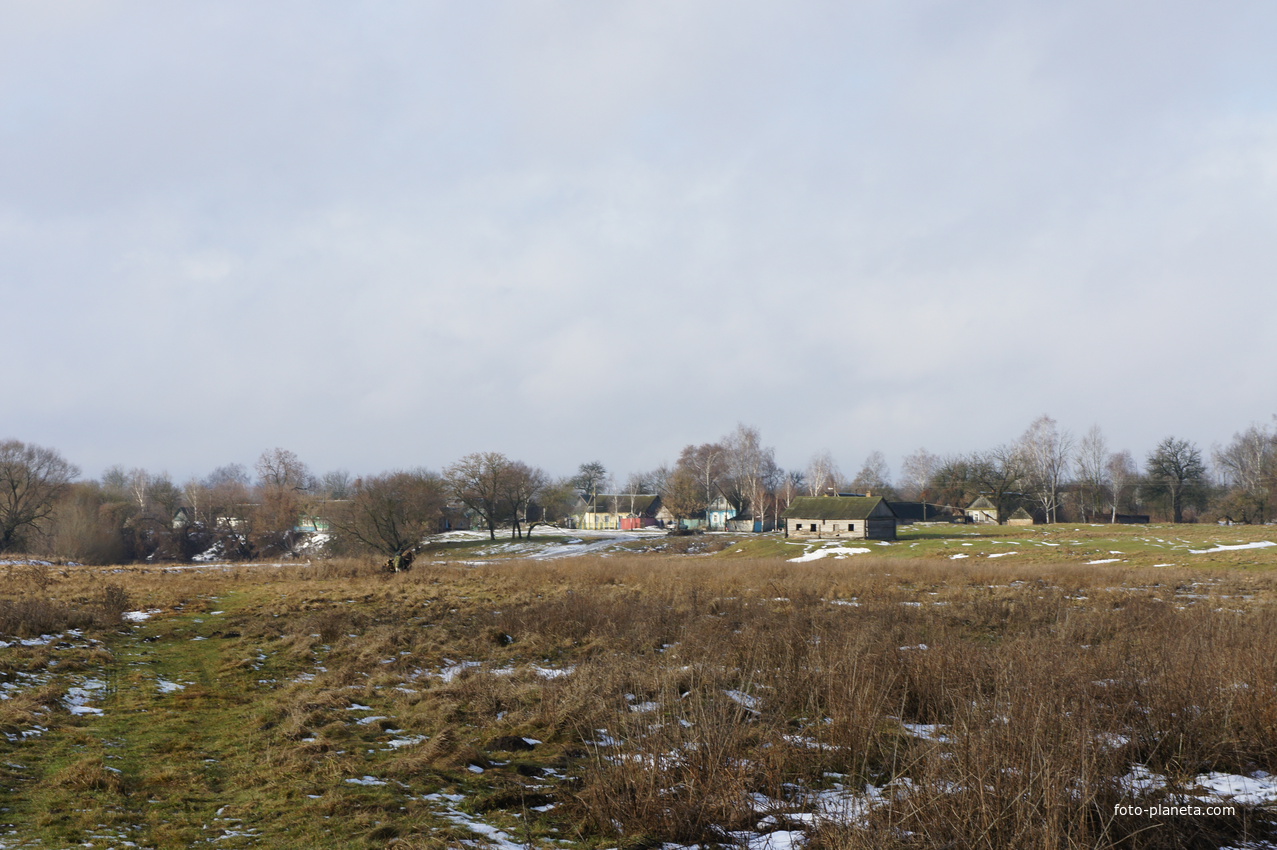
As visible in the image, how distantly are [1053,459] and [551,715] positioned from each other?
92935 mm

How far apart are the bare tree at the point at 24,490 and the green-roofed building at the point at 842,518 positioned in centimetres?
6595

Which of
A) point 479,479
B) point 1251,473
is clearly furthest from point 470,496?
point 1251,473

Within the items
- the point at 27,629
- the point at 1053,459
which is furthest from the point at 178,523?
the point at 1053,459

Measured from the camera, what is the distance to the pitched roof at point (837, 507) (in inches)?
2537

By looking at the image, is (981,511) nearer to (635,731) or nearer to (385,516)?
(385,516)

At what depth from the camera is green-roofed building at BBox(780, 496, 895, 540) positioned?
63.7 m

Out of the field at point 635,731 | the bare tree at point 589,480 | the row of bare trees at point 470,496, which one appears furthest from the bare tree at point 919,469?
the field at point 635,731

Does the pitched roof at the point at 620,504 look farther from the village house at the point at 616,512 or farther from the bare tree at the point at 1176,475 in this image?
the bare tree at the point at 1176,475

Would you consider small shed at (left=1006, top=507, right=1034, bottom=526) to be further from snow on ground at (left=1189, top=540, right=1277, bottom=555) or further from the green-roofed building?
snow on ground at (left=1189, top=540, right=1277, bottom=555)

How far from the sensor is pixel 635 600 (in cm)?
2016

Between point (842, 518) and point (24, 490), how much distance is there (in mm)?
71524

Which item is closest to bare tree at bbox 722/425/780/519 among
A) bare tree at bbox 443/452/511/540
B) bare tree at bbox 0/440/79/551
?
bare tree at bbox 443/452/511/540

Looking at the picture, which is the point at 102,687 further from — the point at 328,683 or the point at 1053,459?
the point at 1053,459

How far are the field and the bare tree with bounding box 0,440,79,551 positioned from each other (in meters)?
60.0
